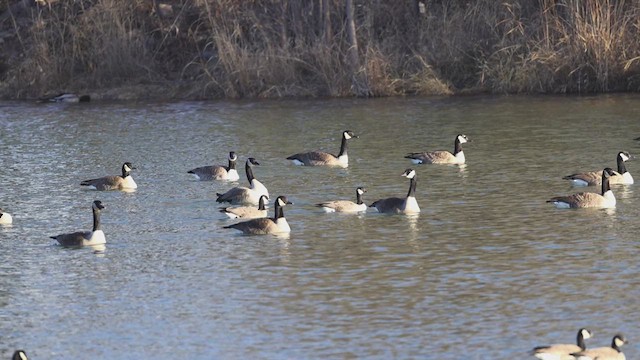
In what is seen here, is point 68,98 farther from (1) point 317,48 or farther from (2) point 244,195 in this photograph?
(2) point 244,195

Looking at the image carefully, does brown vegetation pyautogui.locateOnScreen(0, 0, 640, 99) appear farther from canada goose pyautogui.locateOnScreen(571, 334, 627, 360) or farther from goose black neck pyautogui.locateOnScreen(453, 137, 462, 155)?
canada goose pyautogui.locateOnScreen(571, 334, 627, 360)

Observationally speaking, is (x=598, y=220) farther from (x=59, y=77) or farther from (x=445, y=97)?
(x=59, y=77)

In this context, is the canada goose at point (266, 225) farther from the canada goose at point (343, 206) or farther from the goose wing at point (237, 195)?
the goose wing at point (237, 195)

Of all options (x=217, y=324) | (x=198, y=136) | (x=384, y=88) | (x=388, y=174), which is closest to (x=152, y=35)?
(x=384, y=88)

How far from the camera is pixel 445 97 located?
101 ft

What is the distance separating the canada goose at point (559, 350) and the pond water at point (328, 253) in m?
0.44

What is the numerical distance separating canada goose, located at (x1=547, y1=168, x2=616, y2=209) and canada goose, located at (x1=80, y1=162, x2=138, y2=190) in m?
6.42

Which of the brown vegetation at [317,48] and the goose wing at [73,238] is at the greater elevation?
the brown vegetation at [317,48]

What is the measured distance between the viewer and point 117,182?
19484 mm

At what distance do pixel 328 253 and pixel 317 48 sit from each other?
57.3 feet

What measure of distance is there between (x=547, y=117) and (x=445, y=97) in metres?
4.93

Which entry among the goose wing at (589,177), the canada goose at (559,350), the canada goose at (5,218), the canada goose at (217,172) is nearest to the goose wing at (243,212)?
the canada goose at (5,218)

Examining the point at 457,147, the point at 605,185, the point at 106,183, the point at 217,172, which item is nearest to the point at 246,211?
the point at 217,172

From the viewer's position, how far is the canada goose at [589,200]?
1677cm
